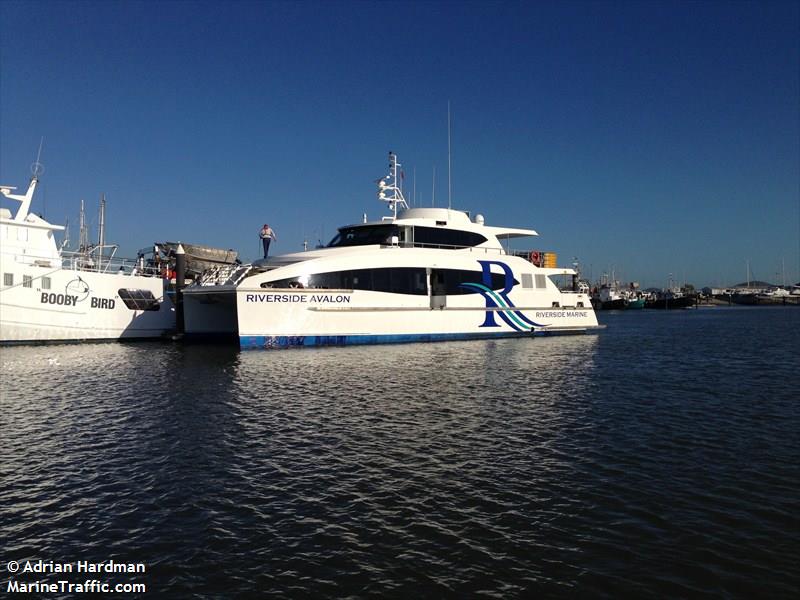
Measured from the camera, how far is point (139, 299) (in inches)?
1057

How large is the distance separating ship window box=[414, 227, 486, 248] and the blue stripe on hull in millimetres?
4279

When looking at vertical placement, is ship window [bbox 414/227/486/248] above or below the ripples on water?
above

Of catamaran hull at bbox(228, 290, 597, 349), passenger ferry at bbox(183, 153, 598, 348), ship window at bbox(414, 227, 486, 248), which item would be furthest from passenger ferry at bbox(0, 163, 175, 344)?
ship window at bbox(414, 227, 486, 248)

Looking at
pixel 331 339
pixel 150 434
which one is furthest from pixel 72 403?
pixel 331 339

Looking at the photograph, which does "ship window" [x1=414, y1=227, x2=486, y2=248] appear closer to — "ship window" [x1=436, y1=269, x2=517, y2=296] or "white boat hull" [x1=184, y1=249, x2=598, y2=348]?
"white boat hull" [x1=184, y1=249, x2=598, y2=348]

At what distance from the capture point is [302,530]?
576 centimetres

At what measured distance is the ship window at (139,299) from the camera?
26.2m

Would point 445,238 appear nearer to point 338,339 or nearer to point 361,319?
point 361,319

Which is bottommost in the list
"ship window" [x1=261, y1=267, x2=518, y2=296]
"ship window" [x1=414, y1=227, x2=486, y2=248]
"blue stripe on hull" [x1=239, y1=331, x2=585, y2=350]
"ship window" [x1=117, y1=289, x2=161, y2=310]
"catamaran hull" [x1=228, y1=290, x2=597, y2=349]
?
"blue stripe on hull" [x1=239, y1=331, x2=585, y2=350]

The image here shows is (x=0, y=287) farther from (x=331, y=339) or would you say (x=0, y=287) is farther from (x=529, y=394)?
(x=529, y=394)

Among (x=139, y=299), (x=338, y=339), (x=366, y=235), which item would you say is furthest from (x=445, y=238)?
(x=139, y=299)

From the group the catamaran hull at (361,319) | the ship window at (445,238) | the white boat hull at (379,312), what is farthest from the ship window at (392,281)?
the ship window at (445,238)

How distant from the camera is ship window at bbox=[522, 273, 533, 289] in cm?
2777

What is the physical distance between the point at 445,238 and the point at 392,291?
4.39 m
